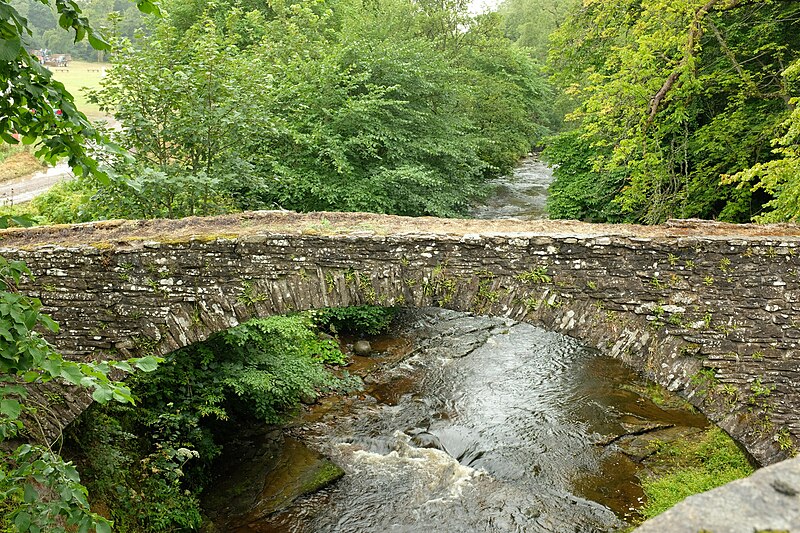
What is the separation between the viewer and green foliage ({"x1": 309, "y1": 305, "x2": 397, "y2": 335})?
12.8 metres

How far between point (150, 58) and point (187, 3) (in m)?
12.6

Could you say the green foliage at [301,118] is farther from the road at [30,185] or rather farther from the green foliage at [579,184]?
the road at [30,185]

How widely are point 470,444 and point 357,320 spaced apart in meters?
4.66

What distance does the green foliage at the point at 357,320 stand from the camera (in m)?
12.8

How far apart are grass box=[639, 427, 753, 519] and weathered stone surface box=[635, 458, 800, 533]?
723 centimetres

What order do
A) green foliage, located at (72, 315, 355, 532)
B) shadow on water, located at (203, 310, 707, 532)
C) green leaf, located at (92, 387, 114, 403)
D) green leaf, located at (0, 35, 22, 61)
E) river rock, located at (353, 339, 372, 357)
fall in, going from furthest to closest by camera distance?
river rock, located at (353, 339, 372, 357) < shadow on water, located at (203, 310, 707, 532) < green foliage, located at (72, 315, 355, 532) < green leaf, located at (92, 387, 114, 403) < green leaf, located at (0, 35, 22, 61)

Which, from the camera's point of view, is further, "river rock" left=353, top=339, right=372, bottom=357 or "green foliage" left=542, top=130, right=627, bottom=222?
"green foliage" left=542, top=130, right=627, bottom=222

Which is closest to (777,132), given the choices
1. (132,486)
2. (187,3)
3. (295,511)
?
(295,511)

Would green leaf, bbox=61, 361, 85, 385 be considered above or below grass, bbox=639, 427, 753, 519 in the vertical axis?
above

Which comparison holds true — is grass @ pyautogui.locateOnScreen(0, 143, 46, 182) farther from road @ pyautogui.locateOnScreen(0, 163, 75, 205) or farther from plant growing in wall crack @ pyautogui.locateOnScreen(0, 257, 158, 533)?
plant growing in wall crack @ pyautogui.locateOnScreen(0, 257, 158, 533)

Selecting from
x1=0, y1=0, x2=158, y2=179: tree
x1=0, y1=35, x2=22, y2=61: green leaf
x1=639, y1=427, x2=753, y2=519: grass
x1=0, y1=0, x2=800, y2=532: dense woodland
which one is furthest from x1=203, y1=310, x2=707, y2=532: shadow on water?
x1=0, y1=35, x2=22, y2=61: green leaf

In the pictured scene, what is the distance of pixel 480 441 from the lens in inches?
378

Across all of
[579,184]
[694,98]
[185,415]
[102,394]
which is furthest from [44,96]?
[579,184]

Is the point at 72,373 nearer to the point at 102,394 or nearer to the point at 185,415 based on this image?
the point at 102,394
